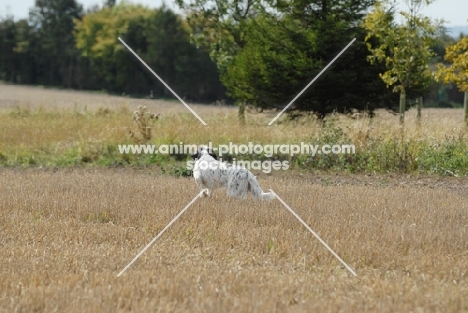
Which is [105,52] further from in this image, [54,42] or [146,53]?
[54,42]

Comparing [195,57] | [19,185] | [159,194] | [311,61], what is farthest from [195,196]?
[195,57]

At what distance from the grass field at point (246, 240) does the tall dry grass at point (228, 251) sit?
→ 2 centimetres

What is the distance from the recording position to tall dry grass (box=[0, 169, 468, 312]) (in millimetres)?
6062

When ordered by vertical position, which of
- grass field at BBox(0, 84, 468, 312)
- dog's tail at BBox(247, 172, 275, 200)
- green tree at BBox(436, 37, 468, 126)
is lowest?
grass field at BBox(0, 84, 468, 312)

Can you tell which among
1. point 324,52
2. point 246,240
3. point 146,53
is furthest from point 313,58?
point 146,53

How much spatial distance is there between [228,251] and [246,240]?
470 millimetres

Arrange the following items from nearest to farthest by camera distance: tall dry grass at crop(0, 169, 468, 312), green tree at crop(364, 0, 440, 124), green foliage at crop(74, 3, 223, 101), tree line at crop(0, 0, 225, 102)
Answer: tall dry grass at crop(0, 169, 468, 312) → green tree at crop(364, 0, 440, 124) → green foliage at crop(74, 3, 223, 101) → tree line at crop(0, 0, 225, 102)

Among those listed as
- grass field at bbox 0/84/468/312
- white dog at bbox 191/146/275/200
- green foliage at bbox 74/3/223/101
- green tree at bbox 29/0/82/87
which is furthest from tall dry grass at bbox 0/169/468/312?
green tree at bbox 29/0/82/87

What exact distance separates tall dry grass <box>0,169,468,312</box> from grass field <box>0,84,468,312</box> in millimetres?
20

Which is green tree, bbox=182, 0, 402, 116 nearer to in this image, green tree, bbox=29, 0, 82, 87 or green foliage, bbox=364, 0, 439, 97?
green foliage, bbox=364, 0, 439, 97

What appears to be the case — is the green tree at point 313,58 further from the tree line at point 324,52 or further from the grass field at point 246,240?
the grass field at point 246,240

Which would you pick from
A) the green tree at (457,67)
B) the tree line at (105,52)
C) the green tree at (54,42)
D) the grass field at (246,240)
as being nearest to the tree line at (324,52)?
the green tree at (457,67)

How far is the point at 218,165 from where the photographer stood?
1096 centimetres

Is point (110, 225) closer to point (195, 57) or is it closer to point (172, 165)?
point (172, 165)
